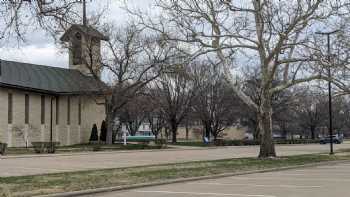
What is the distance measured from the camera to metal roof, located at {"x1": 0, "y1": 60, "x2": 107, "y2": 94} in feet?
176

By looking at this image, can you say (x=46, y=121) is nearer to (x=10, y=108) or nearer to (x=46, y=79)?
(x=46, y=79)

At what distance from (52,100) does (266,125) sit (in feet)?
108

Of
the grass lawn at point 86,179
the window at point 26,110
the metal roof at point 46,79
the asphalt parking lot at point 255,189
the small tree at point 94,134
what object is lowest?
the asphalt parking lot at point 255,189

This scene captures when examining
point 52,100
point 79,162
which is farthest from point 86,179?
point 52,100

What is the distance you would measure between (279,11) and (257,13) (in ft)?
A: 4.12

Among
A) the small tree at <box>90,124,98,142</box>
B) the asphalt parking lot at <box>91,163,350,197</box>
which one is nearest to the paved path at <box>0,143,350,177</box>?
the asphalt parking lot at <box>91,163,350,197</box>

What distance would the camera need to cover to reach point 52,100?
58.8 meters

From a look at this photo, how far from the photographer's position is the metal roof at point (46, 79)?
53.7 metres

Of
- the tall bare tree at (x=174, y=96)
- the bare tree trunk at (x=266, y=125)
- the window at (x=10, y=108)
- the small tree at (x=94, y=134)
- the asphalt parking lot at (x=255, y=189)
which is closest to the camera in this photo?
the asphalt parking lot at (x=255, y=189)

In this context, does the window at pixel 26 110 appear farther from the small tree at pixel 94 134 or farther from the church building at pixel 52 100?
the small tree at pixel 94 134

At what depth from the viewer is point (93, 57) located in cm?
5428

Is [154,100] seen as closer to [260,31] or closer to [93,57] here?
[93,57]

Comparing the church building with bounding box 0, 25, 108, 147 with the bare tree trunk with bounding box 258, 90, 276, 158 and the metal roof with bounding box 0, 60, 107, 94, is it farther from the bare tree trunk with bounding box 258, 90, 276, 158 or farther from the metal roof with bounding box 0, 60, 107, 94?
the bare tree trunk with bounding box 258, 90, 276, 158

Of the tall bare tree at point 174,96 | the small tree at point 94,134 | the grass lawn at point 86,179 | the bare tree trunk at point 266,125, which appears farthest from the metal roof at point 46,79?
the grass lawn at point 86,179
